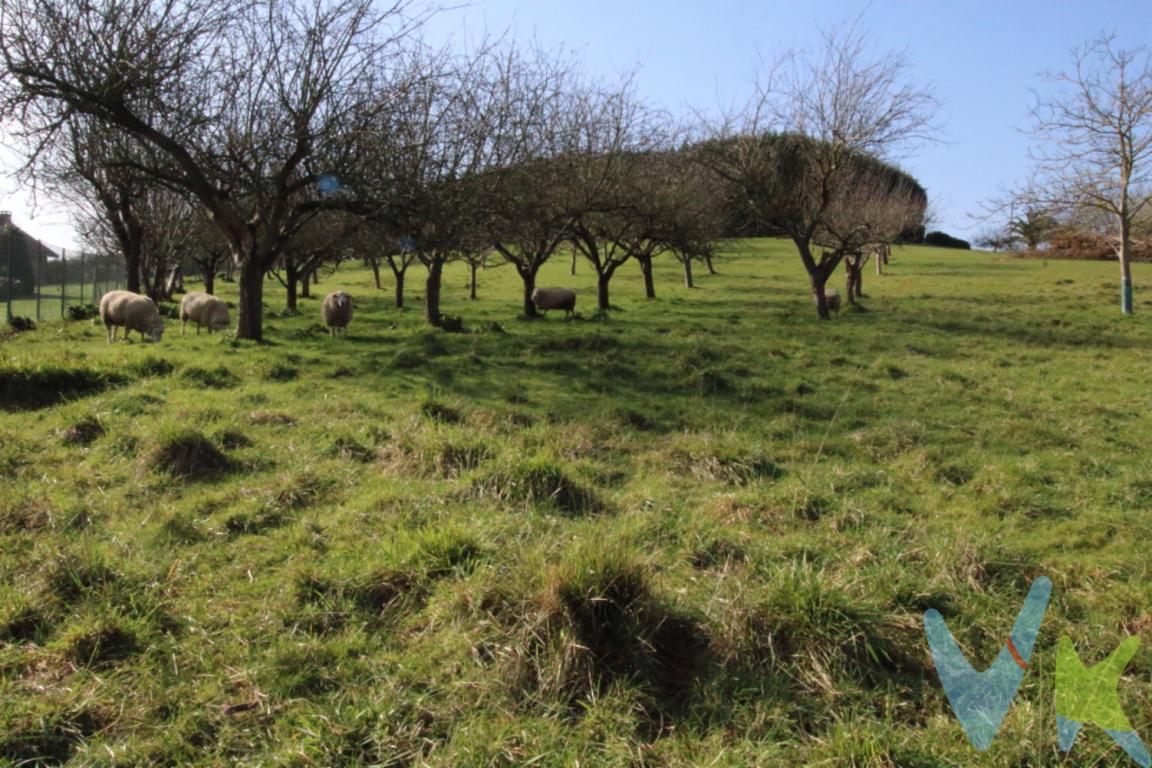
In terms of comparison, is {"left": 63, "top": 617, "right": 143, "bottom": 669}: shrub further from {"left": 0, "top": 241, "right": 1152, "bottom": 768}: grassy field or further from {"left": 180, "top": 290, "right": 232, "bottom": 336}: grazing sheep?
{"left": 180, "top": 290, "right": 232, "bottom": 336}: grazing sheep

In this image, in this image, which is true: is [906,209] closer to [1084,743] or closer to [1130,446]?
[1130,446]

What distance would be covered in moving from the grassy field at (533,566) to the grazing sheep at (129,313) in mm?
6348

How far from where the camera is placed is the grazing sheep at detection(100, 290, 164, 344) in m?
16.1

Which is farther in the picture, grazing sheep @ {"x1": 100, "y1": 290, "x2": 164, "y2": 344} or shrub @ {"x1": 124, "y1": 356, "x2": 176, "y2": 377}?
grazing sheep @ {"x1": 100, "y1": 290, "x2": 164, "y2": 344}

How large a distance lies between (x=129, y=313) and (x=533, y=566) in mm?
15716

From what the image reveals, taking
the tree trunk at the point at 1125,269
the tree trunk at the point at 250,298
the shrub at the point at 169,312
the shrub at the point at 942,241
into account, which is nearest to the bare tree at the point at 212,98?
the tree trunk at the point at 250,298

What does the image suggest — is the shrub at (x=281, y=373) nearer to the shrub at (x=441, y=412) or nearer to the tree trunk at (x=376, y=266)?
the shrub at (x=441, y=412)

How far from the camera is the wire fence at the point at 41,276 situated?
21247 mm

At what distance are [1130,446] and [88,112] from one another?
49.7 ft

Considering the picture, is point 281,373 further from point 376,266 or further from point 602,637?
point 376,266

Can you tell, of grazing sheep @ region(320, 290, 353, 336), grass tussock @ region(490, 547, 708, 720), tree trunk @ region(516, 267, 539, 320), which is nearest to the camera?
grass tussock @ region(490, 547, 708, 720)

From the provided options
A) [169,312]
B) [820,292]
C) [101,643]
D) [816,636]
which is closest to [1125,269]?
[820,292]

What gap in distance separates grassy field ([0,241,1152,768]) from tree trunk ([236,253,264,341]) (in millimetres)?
4408

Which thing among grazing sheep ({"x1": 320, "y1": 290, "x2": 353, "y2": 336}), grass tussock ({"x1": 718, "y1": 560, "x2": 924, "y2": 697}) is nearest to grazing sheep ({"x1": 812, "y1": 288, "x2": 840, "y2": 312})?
Answer: grazing sheep ({"x1": 320, "y1": 290, "x2": 353, "y2": 336})
